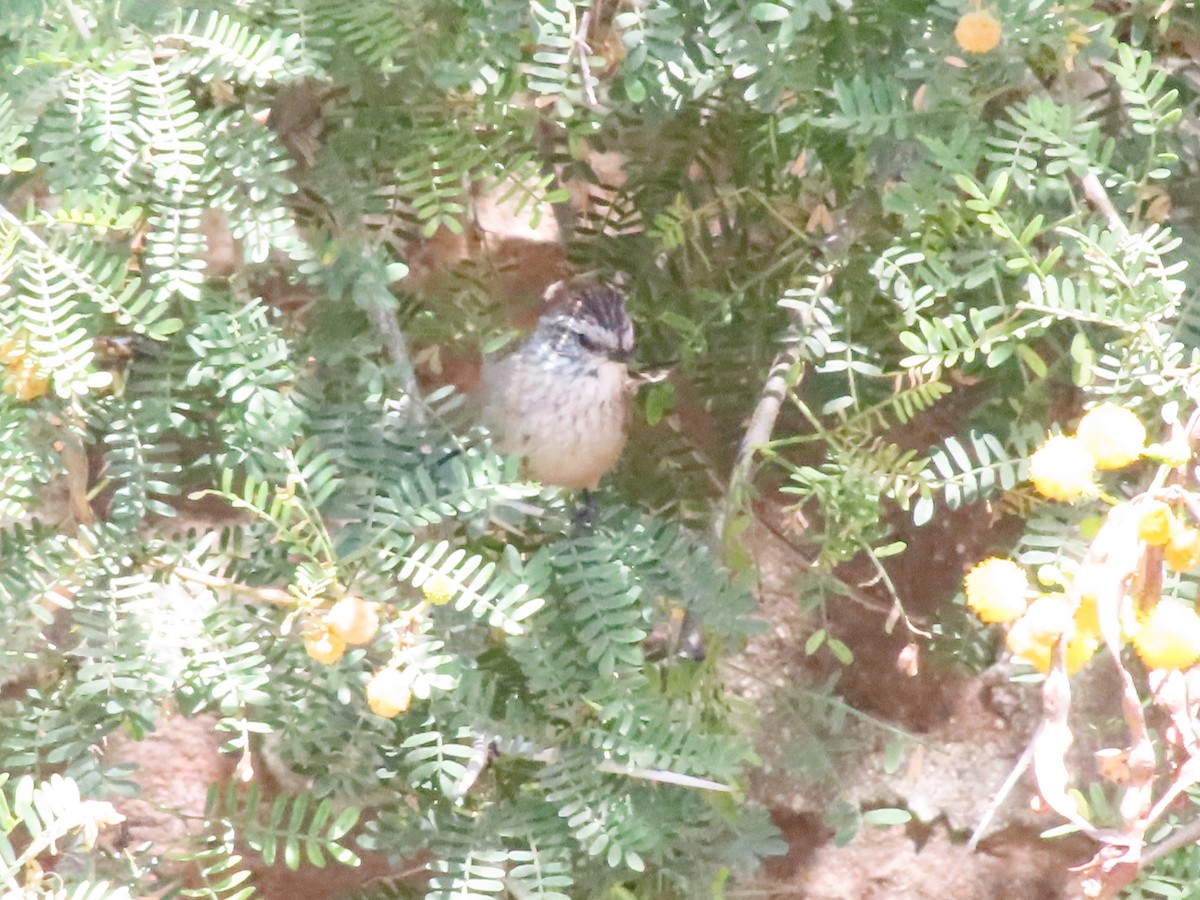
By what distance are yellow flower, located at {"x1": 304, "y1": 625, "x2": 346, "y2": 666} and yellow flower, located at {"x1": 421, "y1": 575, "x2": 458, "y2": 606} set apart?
0.20 feet

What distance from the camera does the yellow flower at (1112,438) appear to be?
0.53 meters

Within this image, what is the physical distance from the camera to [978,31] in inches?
28.1

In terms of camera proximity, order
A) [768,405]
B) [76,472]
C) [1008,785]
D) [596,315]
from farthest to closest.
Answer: [596,315] < [768,405] < [76,472] < [1008,785]

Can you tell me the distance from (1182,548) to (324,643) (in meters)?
0.47

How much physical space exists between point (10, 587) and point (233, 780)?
220mm

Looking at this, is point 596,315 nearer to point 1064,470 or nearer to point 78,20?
point 78,20

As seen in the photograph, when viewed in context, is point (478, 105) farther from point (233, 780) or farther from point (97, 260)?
point (233, 780)

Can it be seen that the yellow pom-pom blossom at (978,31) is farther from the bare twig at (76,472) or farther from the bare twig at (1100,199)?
the bare twig at (76,472)

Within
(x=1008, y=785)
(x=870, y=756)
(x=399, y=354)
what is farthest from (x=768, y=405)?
(x=870, y=756)

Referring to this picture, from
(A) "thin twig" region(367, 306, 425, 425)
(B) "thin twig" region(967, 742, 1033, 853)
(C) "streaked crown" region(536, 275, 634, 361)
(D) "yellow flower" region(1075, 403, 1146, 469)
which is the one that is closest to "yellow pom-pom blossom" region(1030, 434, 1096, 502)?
(D) "yellow flower" region(1075, 403, 1146, 469)

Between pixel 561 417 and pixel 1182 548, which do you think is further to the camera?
pixel 561 417

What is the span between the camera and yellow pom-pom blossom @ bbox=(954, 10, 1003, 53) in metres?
0.71

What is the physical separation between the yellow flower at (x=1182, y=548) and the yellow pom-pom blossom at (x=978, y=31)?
0.33m

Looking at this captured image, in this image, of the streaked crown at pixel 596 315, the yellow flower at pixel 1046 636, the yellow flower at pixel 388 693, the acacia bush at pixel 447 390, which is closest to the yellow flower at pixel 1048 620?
the yellow flower at pixel 1046 636
